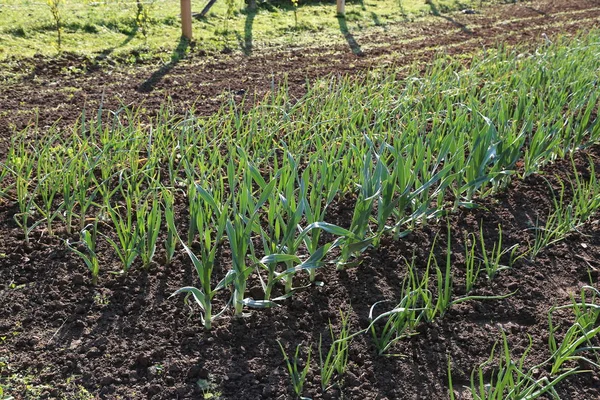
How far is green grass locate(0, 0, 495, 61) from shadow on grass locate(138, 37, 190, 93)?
0.23 ft

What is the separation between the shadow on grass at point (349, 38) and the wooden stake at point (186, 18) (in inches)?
60.7

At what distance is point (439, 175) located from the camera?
2.70 meters

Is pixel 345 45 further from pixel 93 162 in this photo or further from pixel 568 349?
pixel 568 349

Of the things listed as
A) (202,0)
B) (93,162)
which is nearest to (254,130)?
(93,162)

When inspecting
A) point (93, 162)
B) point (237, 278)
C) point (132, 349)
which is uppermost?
point (93, 162)

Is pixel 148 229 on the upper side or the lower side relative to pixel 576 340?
upper

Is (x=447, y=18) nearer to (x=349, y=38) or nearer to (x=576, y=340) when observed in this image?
(x=349, y=38)

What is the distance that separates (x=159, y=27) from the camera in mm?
6418

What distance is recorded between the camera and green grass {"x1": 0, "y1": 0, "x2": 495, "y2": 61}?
559 cm

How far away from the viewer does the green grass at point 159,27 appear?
5586 mm

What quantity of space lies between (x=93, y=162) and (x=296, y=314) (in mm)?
1189

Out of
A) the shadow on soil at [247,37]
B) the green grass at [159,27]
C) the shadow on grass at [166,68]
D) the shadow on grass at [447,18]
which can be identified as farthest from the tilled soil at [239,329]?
the shadow on grass at [447,18]

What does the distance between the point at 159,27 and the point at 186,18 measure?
0.44 meters

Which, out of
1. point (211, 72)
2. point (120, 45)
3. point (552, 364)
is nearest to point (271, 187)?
point (552, 364)
